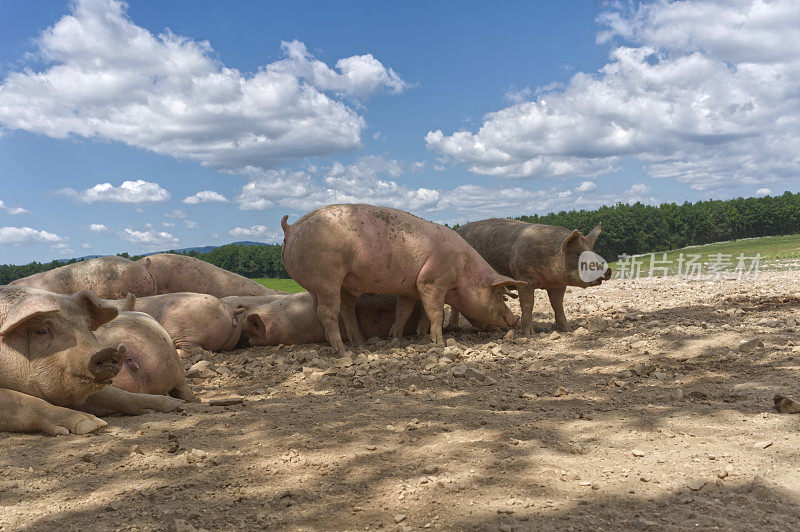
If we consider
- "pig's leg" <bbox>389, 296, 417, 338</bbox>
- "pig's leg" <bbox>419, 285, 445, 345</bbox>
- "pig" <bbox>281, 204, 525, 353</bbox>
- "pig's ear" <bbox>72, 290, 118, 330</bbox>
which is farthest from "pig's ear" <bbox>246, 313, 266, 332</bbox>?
"pig's ear" <bbox>72, 290, 118, 330</bbox>

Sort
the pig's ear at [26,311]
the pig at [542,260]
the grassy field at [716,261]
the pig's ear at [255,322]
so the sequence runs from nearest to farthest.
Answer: the pig's ear at [26,311] < the pig at [542,260] < the pig's ear at [255,322] < the grassy field at [716,261]

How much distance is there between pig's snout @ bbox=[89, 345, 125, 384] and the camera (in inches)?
161

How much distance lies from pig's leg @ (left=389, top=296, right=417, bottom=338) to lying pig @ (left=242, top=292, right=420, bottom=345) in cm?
53

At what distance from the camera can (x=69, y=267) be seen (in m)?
12.6

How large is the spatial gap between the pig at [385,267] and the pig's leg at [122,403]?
327 centimetres

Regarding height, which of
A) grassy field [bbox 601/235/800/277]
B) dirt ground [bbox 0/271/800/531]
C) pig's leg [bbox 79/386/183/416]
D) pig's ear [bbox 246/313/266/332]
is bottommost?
dirt ground [bbox 0/271/800/531]

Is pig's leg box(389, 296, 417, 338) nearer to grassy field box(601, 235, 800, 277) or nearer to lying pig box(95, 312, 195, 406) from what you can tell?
lying pig box(95, 312, 195, 406)

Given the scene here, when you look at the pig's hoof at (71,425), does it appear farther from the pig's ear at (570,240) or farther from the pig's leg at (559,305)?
the pig's leg at (559,305)

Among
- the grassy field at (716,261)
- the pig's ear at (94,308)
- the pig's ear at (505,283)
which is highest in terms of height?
the pig's ear at (94,308)

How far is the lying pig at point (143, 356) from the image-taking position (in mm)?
5246

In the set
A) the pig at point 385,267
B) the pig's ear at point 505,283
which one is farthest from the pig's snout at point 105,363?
the pig's ear at point 505,283

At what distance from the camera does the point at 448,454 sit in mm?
3656

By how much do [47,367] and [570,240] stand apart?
687 cm

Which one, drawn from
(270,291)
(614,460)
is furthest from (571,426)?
(270,291)
